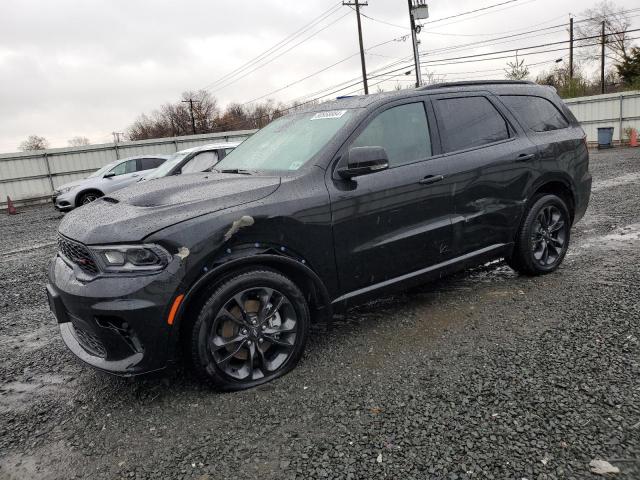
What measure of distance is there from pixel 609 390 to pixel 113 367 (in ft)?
8.98

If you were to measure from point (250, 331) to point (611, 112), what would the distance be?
26478 millimetres

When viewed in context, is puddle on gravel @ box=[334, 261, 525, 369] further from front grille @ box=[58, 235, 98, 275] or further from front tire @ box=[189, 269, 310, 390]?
front grille @ box=[58, 235, 98, 275]

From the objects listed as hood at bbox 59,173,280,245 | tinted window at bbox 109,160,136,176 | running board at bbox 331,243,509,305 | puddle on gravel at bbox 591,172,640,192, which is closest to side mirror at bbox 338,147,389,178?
hood at bbox 59,173,280,245

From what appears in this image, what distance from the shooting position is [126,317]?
2.54 meters

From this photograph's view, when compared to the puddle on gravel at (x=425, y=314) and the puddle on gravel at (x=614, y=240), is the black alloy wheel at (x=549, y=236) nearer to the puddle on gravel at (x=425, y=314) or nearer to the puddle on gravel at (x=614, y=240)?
the puddle on gravel at (x=425, y=314)

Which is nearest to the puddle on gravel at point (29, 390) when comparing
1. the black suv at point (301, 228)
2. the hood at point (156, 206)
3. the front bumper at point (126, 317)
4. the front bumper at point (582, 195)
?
the black suv at point (301, 228)

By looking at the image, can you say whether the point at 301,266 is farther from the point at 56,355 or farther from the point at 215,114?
the point at 215,114

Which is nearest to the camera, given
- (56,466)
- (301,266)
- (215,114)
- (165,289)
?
(56,466)


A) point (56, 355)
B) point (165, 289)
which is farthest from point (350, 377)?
point (56, 355)

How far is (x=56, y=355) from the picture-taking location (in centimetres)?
372

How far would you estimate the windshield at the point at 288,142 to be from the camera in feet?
11.3

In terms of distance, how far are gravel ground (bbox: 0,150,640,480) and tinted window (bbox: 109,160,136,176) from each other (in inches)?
425

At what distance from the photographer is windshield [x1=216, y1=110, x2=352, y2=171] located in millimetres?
3449

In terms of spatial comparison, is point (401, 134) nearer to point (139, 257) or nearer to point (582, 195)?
point (139, 257)
